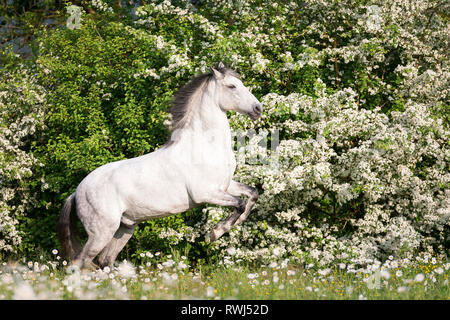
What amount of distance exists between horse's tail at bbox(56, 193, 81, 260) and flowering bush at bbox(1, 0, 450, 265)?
6.93 ft

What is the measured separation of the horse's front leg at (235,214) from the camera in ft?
17.3

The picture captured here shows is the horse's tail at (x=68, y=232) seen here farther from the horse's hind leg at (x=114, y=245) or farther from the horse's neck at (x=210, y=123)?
the horse's neck at (x=210, y=123)

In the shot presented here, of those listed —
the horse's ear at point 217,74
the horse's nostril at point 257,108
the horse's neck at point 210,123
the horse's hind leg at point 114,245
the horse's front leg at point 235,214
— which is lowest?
the horse's hind leg at point 114,245

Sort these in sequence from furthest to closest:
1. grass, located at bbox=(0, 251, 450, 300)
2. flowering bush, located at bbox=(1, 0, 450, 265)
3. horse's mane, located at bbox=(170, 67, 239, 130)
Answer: flowering bush, located at bbox=(1, 0, 450, 265) < horse's mane, located at bbox=(170, 67, 239, 130) < grass, located at bbox=(0, 251, 450, 300)

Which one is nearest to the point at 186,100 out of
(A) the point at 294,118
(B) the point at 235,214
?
(B) the point at 235,214

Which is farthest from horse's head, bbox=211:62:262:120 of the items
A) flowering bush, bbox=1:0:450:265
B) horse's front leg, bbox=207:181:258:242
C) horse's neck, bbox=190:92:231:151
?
flowering bush, bbox=1:0:450:265

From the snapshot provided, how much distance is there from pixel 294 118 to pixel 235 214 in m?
4.45

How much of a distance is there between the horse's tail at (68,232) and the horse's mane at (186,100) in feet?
5.49

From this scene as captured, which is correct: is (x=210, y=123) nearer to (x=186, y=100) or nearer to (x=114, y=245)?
(x=186, y=100)

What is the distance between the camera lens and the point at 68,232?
19.5 ft

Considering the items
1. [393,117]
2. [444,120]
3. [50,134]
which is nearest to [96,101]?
[50,134]

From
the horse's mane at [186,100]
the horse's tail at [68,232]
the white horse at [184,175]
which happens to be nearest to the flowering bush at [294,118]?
the horse's mane at [186,100]

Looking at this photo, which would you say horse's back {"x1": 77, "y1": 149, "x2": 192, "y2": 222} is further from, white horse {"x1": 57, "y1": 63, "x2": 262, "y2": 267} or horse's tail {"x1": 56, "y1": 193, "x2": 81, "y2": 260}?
horse's tail {"x1": 56, "y1": 193, "x2": 81, "y2": 260}

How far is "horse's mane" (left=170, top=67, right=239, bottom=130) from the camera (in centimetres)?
556
